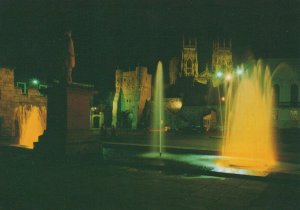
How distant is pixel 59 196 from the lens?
6.71 m

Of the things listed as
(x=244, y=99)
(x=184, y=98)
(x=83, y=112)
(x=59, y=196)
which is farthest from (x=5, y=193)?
(x=184, y=98)

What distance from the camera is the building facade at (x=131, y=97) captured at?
69438mm

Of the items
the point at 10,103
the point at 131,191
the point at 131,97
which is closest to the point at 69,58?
the point at 131,191

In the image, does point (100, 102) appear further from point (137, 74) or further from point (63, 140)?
point (63, 140)

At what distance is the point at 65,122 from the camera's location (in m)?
11.5

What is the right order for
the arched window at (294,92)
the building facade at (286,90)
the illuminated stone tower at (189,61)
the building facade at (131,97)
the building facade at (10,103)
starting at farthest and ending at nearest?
the illuminated stone tower at (189,61) → the building facade at (131,97) → the arched window at (294,92) → the building facade at (286,90) → the building facade at (10,103)

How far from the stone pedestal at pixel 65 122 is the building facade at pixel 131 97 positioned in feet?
183

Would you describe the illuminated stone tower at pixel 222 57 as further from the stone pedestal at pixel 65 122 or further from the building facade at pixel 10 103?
the stone pedestal at pixel 65 122

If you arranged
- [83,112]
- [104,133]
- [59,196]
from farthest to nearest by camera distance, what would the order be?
1. [104,133]
2. [83,112]
3. [59,196]

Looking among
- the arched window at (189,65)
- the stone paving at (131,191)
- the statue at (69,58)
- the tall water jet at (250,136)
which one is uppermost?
the arched window at (189,65)

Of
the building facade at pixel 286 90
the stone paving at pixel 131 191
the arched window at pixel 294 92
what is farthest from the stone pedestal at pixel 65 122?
the arched window at pixel 294 92

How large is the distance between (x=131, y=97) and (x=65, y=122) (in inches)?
2330

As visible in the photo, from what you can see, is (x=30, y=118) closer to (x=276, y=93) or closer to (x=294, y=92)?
(x=276, y=93)

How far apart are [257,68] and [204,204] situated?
47.5 metres
